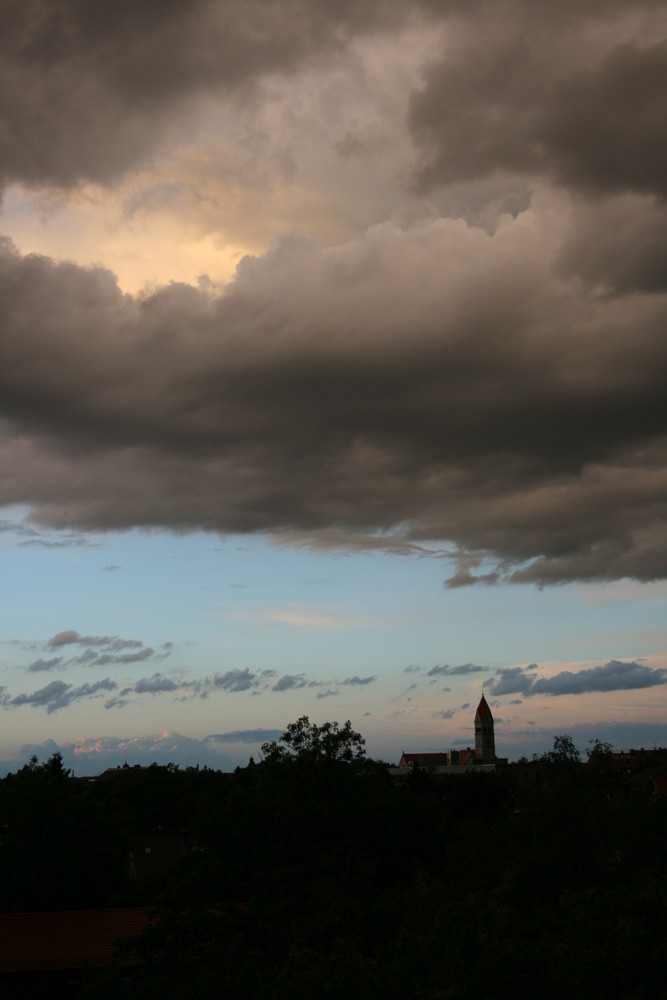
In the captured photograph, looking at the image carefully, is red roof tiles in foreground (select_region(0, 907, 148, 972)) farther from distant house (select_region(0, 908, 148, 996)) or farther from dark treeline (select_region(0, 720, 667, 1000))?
dark treeline (select_region(0, 720, 667, 1000))

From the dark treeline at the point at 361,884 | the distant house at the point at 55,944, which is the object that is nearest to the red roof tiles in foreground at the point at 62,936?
the distant house at the point at 55,944

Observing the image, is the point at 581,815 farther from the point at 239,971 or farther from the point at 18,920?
the point at 18,920

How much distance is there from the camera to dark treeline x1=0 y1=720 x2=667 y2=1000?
1933cm

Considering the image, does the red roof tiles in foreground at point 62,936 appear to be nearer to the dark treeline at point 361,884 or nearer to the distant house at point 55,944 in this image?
the distant house at point 55,944

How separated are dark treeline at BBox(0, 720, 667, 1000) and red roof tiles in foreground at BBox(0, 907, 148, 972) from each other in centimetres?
314

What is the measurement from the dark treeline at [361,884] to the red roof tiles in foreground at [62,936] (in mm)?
3136

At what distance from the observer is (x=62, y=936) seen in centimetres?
4262

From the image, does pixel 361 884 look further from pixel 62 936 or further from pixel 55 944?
pixel 62 936

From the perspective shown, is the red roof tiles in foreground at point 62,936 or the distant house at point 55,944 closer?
the distant house at point 55,944

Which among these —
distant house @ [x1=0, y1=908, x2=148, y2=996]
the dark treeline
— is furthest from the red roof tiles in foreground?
the dark treeline

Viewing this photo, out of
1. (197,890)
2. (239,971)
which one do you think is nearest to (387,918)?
(197,890)

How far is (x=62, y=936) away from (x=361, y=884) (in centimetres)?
1698

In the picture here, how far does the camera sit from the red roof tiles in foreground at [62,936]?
133ft

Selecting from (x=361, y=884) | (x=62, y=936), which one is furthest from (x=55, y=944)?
(x=361, y=884)
